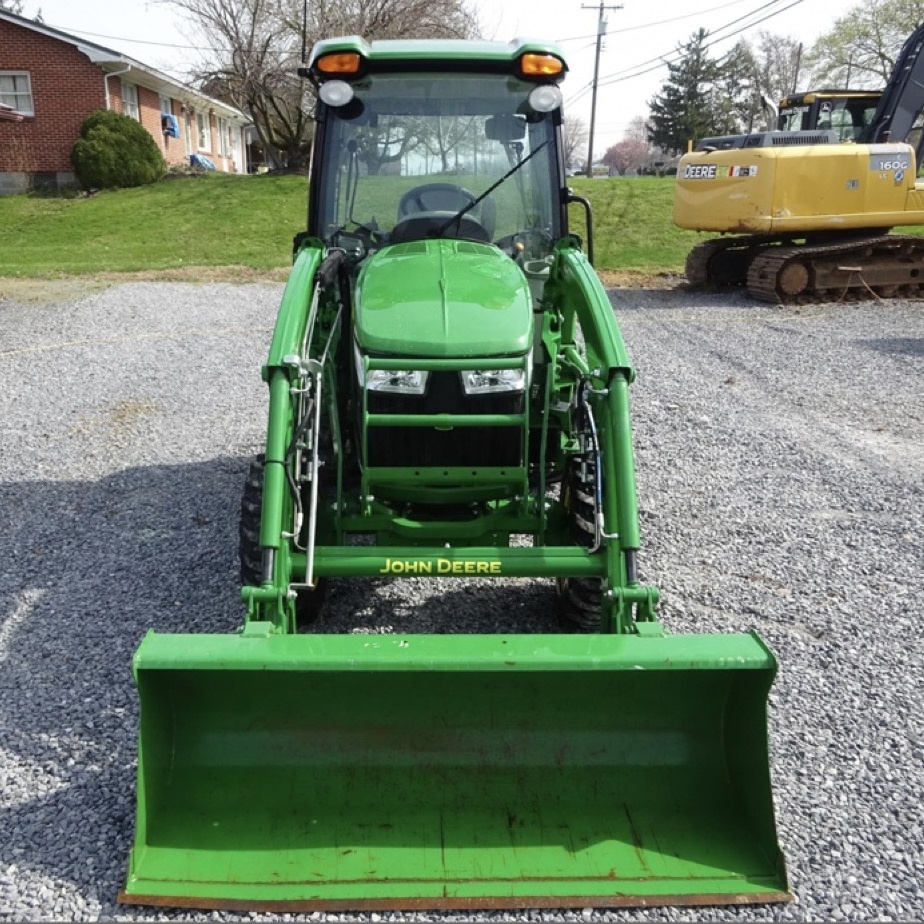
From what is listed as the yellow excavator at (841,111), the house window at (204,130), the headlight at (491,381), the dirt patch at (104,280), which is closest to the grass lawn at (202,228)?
the dirt patch at (104,280)

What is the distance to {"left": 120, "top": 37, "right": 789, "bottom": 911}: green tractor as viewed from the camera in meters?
2.79

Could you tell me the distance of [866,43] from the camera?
4831 centimetres

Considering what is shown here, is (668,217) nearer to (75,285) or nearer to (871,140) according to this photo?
(871,140)

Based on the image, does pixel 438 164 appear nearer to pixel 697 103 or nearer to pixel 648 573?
pixel 648 573

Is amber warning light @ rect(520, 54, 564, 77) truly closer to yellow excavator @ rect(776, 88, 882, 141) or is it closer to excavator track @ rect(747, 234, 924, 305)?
excavator track @ rect(747, 234, 924, 305)

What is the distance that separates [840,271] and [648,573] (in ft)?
34.8

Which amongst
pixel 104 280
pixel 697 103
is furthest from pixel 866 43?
pixel 104 280

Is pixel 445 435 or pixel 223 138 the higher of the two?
Result: pixel 223 138

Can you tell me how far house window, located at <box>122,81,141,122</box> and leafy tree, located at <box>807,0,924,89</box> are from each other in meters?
36.2

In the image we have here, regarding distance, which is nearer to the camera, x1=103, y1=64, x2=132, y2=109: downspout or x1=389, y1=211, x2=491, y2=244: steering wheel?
x1=389, y1=211, x2=491, y2=244: steering wheel

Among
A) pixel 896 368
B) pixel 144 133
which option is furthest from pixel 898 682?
pixel 144 133

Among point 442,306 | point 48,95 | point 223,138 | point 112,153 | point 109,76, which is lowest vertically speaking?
point 442,306

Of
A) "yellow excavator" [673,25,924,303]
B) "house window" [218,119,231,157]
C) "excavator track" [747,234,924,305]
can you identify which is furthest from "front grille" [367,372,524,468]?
"house window" [218,119,231,157]

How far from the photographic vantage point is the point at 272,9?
2661 cm
